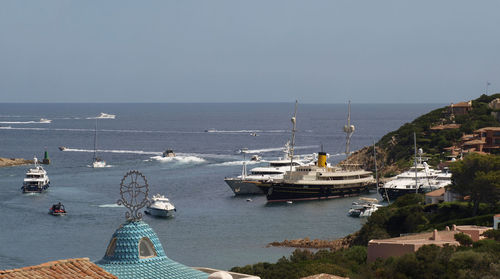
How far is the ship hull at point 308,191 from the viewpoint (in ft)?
238

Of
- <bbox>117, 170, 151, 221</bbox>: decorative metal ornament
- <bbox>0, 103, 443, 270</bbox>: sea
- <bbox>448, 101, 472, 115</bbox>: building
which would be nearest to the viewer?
<bbox>117, 170, 151, 221</bbox>: decorative metal ornament

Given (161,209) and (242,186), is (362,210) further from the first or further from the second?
(242,186)

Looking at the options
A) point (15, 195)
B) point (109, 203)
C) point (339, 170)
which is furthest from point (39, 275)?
point (339, 170)

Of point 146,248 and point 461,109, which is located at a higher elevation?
point 461,109

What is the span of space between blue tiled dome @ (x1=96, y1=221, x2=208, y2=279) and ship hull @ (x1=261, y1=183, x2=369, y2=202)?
5856 centimetres

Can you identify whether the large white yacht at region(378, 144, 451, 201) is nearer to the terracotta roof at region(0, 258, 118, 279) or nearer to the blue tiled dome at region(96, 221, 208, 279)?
the blue tiled dome at region(96, 221, 208, 279)

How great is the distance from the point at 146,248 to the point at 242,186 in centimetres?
6132

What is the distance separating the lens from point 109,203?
65375mm

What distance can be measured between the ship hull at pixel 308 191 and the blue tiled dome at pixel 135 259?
58562 millimetres

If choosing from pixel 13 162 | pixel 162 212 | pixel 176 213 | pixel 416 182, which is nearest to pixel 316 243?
pixel 162 212

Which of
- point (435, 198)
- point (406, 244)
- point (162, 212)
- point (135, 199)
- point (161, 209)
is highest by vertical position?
point (135, 199)

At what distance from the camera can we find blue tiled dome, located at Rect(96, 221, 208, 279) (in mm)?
13359

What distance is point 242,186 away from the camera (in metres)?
74.9

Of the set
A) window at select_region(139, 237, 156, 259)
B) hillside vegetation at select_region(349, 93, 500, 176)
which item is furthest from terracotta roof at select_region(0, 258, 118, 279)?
hillside vegetation at select_region(349, 93, 500, 176)
